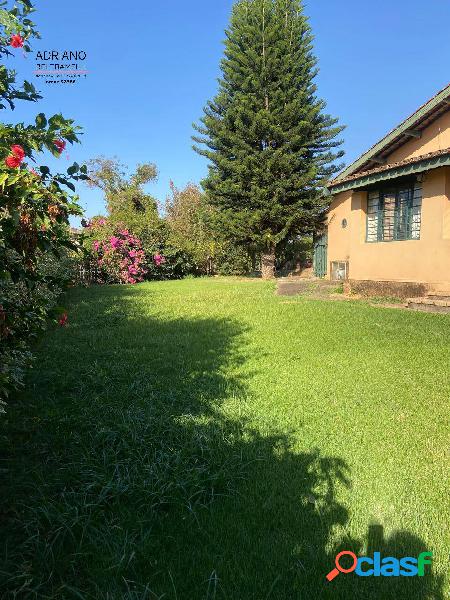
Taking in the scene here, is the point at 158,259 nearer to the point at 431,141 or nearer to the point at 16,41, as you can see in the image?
the point at 431,141

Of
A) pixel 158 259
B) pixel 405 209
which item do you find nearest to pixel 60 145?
pixel 405 209

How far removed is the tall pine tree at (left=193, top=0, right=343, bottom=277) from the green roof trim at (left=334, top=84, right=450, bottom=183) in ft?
15.7

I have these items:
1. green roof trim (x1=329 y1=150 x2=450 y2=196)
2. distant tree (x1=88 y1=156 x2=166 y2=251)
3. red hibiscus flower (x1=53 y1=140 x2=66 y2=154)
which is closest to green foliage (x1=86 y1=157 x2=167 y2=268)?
distant tree (x1=88 y1=156 x2=166 y2=251)

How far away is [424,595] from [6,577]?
1978 millimetres

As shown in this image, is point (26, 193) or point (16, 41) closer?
point (26, 193)

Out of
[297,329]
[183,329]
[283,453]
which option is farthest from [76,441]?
[297,329]

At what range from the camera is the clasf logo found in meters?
2.05

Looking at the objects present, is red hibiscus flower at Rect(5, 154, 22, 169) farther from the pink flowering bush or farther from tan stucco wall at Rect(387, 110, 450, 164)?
the pink flowering bush

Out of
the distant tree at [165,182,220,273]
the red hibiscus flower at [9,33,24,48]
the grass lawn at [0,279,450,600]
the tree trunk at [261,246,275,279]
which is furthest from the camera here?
the distant tree at [165,182,220,273]

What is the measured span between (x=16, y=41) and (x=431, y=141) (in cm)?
1188

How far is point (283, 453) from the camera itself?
3154mm

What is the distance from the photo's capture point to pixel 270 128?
18734 millimetres

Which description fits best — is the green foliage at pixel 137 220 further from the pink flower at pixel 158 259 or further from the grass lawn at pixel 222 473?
the grass lawn at pixel 222 473

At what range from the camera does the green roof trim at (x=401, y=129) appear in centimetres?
1051
